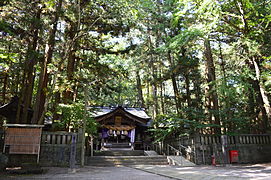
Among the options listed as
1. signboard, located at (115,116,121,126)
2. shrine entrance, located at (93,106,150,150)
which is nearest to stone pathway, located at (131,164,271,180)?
shrine entrance, located at (93,106,150,150)

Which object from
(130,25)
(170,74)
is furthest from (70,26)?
(170,74)

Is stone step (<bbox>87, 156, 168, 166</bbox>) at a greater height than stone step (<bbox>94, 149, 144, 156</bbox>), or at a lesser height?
lesser

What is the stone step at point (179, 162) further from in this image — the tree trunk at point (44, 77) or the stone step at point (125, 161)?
the tree trunk at point (44, 77)

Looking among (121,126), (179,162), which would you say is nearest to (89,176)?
(179,162)

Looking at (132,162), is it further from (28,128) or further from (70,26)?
(70,26)

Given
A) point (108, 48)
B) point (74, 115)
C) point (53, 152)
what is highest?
point (108, 48)

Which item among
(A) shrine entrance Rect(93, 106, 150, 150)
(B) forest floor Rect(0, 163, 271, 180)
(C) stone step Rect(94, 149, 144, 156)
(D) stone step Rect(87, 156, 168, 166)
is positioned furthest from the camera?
(A) shrine entrance Rect(93, 106, 150, 150)

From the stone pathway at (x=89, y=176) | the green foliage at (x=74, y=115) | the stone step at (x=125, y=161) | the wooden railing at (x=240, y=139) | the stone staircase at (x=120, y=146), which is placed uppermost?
the green foliage at (x=74, y=115)

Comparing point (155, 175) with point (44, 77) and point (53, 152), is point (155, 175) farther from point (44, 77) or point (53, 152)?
point (44, 77)

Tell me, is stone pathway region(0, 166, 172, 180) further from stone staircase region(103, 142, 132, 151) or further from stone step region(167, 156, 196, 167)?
stone staircase region(103, 142, 132, 151)

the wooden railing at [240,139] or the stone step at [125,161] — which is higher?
the wooden railing at [240,139]

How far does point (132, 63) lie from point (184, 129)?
458 inches

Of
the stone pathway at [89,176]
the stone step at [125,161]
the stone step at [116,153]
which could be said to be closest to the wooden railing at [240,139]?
the stone step at [125,161]

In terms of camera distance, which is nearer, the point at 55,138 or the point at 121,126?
the point at 55,138
